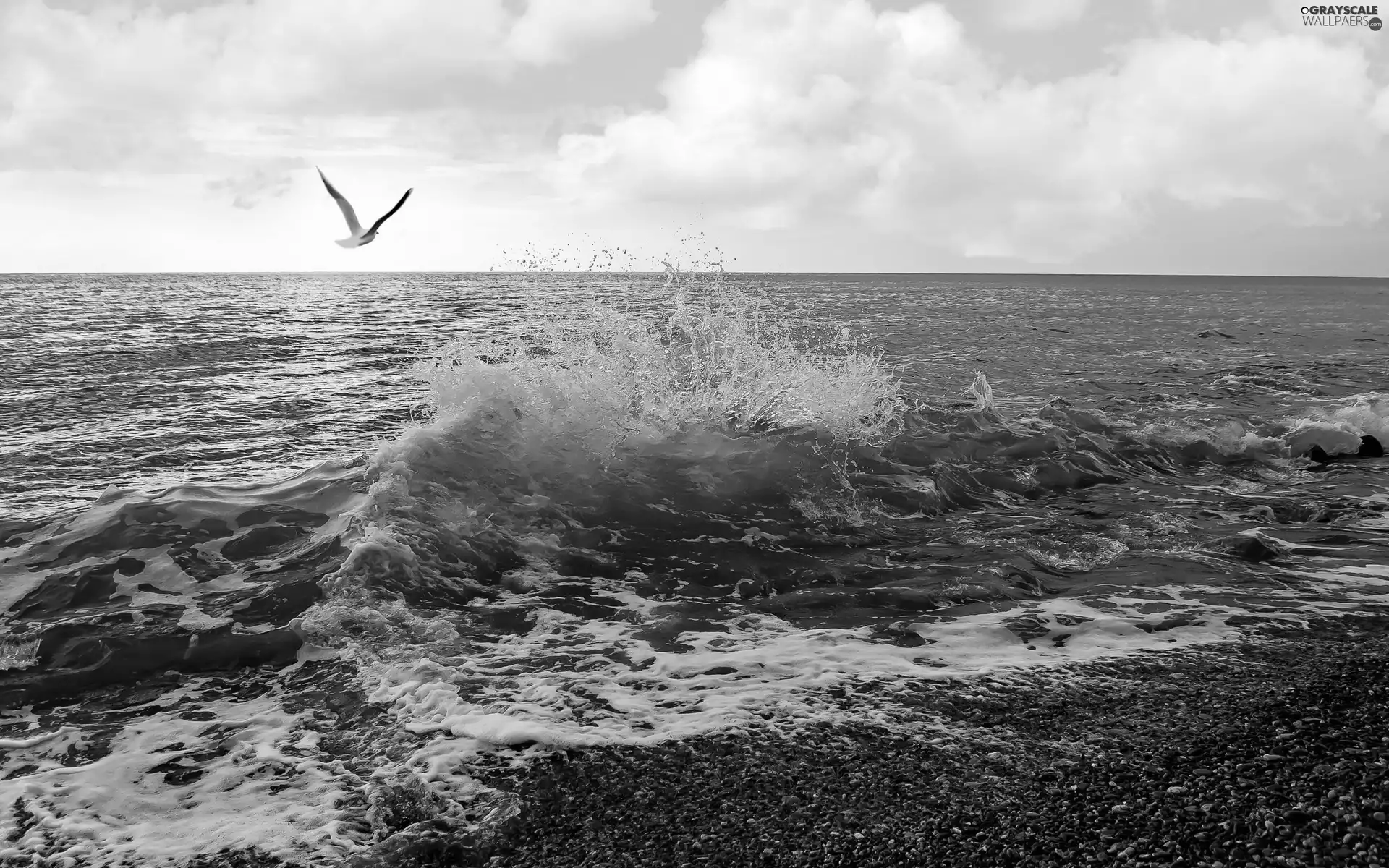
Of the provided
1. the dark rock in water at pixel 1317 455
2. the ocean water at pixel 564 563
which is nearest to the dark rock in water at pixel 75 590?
the ocean water at pixel 564 563

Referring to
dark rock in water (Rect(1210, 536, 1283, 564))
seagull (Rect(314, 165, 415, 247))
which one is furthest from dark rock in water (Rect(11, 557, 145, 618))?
dark rock in water (Rect(1210, 536, 1283, 564))

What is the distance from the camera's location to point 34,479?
873 centimetres

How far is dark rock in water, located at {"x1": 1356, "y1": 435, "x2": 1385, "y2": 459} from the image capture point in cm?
989

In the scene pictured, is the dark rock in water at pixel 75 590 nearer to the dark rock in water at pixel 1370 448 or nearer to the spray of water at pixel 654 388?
the spray of water at pixel 654 388

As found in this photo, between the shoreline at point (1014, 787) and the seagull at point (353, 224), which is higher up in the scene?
the seagull at point (353, 224)

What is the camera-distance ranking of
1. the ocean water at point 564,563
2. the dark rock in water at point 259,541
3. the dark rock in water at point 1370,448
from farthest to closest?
the dark rock in water at point 1370,448, the dark rock in water at point 259,541, the ocean water at point 564,563

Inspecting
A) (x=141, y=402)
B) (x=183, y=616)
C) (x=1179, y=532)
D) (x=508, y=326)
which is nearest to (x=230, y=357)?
(x=141, y=402)

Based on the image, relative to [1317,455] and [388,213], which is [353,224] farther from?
[1317,455]

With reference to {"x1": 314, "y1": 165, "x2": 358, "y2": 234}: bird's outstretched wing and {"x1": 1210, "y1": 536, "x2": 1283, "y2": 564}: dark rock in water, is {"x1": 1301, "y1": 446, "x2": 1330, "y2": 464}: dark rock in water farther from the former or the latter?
{"x1": 314, "y1": 165, "x2": 358, "y2": 234}: bird's outstretched wing

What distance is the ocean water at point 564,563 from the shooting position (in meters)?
3.71

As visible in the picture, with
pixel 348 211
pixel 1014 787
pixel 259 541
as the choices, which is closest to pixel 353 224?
pixel 348 211

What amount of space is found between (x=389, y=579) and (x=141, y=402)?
1105 centimetres

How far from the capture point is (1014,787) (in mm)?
3184

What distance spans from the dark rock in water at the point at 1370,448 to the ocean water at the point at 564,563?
0.05m
